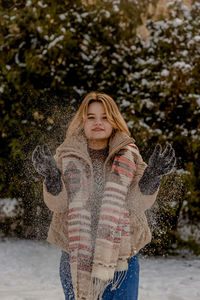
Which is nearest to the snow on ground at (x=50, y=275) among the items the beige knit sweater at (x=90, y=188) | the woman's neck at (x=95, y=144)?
the beige knit sweater at (x=90, y=188)

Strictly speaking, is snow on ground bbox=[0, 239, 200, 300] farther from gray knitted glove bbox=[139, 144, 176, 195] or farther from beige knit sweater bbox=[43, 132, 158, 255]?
gray knitted glove bbox=[139, 144, 176, 195]

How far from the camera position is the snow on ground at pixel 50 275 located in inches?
137

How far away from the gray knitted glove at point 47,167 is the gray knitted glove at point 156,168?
1.28 feet

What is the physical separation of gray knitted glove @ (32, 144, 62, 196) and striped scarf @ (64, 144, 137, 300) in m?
0.07

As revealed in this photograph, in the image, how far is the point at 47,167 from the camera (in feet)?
5.86

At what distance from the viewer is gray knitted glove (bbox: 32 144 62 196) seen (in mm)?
1787

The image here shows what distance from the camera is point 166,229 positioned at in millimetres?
4340

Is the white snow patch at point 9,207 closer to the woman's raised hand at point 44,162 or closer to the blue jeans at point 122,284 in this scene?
the blue jeans at point 122,284

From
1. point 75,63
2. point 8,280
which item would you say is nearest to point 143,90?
point 75,63

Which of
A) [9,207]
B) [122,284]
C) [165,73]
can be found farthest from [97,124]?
[9,207]

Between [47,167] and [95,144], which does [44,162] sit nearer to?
[47,167]

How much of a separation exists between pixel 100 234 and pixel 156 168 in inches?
14.9

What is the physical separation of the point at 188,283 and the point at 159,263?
2.09 ft

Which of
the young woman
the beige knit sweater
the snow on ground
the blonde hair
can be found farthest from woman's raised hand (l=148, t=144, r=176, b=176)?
the snow on ground
